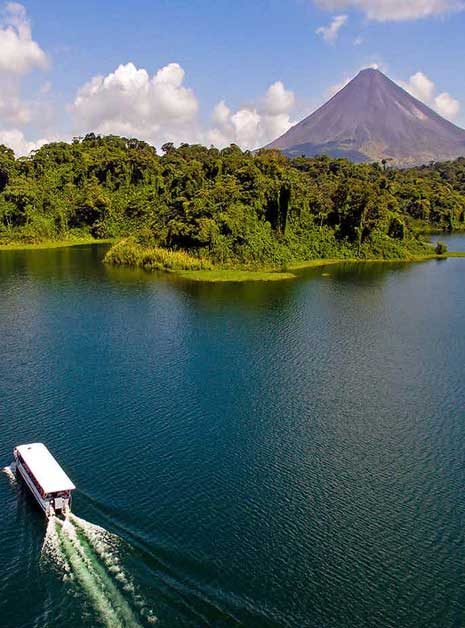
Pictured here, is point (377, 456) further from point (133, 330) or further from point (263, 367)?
point (133, 330)

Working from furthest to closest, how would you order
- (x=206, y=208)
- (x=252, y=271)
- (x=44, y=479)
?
(x=206, y=208) → (x=252, y=271) → (x=44, y=479)

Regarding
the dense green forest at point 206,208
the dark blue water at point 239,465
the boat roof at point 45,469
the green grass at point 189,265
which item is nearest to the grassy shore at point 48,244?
the dense green forest at point 206,208

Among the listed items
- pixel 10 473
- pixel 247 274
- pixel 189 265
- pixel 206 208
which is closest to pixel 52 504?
pixel 10 473

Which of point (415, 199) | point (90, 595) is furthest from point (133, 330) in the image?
point (415, 199)

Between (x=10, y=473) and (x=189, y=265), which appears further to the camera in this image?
(x=189, y=265)

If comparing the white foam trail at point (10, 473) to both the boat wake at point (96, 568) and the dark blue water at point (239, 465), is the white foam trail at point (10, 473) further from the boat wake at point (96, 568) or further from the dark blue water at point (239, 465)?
the boat wake at point (96, 568)

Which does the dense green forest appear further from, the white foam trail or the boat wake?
the boat wake

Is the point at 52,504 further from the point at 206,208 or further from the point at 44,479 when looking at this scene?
the point at 206,208

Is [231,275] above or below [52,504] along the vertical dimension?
above
